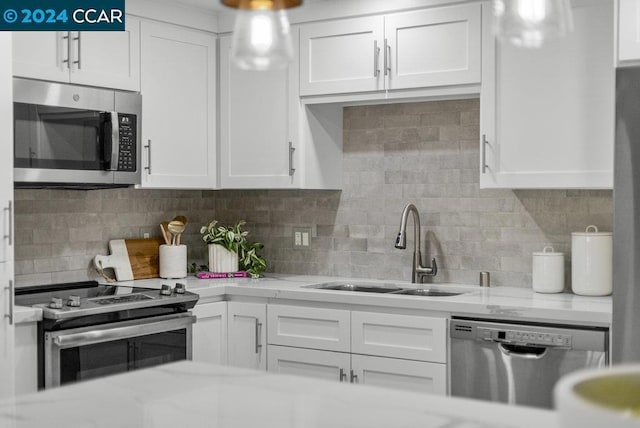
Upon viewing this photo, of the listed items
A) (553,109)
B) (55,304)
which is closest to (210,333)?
(55,304)

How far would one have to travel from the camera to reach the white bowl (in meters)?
0.69

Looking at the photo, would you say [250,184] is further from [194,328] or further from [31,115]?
[31,115]

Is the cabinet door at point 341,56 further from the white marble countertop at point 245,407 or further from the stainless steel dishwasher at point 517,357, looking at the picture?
the white marble countertop at point 245,407

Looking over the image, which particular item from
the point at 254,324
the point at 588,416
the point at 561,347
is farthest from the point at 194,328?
the point at 588,416

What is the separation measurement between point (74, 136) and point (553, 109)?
218cm

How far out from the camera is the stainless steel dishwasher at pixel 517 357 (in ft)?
10.6

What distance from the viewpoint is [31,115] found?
354 centimetres

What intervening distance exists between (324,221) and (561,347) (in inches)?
69.1

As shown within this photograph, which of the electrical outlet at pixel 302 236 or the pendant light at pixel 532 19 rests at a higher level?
the pendant light at pixel 532 19

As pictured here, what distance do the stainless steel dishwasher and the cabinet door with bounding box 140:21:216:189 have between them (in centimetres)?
171

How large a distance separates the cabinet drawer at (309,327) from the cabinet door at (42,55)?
4.99 feet

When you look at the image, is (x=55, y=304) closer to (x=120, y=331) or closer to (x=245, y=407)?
(x=120, y=331)

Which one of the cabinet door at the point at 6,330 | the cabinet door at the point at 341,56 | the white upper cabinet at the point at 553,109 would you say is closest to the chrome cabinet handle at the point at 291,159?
the cabinet door at the point at 341,56

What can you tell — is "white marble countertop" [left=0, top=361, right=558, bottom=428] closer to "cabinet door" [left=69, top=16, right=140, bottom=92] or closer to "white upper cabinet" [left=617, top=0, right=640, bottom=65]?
"white upper cabinet" [left=617, top=0, right=640, bottom=65]
